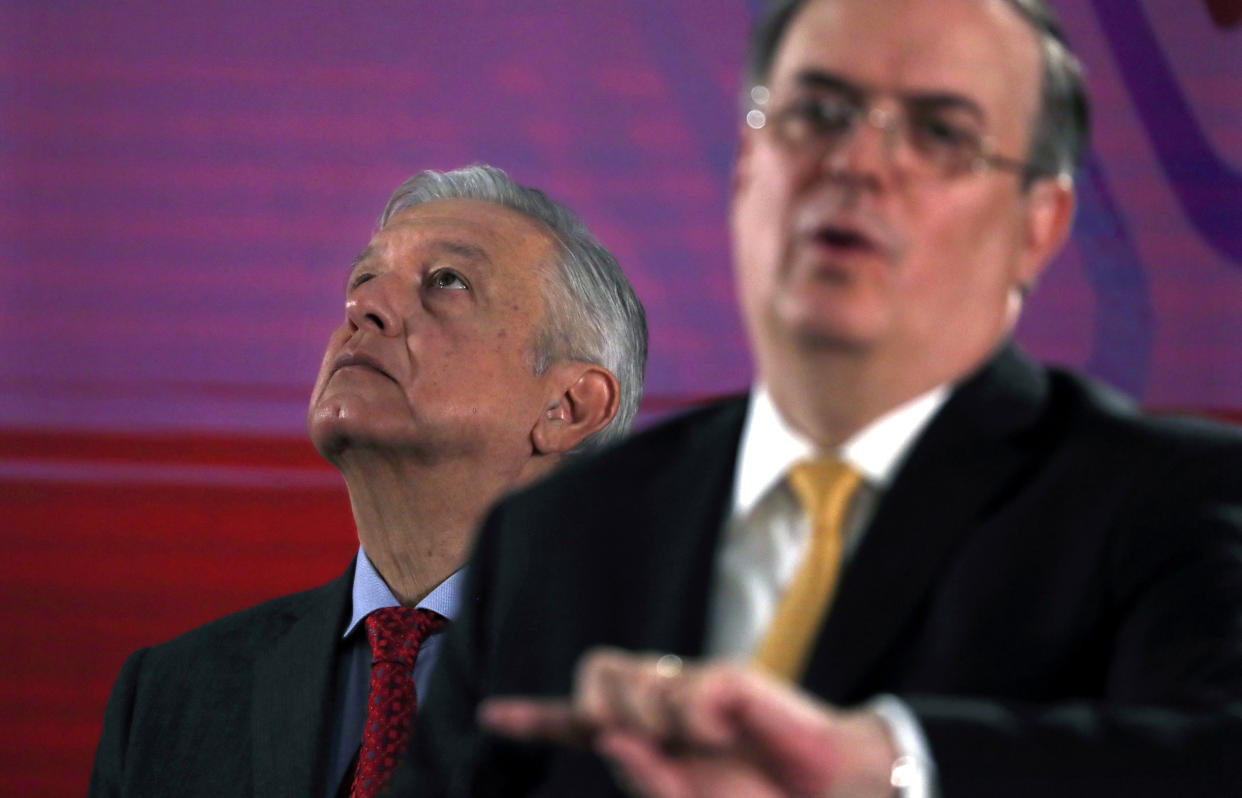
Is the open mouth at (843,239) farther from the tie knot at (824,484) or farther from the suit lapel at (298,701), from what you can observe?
the suit lapel at (298,701)

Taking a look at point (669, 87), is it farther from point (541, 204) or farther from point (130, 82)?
point (130, 82)

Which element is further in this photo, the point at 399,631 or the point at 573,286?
the point at 573,286

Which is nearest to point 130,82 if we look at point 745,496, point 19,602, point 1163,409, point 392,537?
point 19,602

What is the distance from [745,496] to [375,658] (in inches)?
49.7

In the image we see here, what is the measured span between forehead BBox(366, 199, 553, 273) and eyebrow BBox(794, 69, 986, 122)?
4.67 ft

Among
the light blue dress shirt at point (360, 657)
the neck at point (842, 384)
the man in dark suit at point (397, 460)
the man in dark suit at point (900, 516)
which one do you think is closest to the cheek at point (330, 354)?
the man in dark suit at point (397, 460)

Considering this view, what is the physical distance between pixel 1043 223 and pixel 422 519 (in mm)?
1381

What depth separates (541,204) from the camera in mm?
2480

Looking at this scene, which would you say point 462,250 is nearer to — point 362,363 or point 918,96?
point 362,363

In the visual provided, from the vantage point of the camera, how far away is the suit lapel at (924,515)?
2.86 feet

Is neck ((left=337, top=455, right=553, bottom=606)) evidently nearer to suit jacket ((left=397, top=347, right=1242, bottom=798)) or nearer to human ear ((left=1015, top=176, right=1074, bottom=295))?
suit jacket ((left=397, top=347, right=1242, bottom=798))

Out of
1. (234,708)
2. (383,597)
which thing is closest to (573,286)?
(383,597)

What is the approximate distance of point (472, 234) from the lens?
2.35 meters

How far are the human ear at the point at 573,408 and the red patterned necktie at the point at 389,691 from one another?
316 mm
